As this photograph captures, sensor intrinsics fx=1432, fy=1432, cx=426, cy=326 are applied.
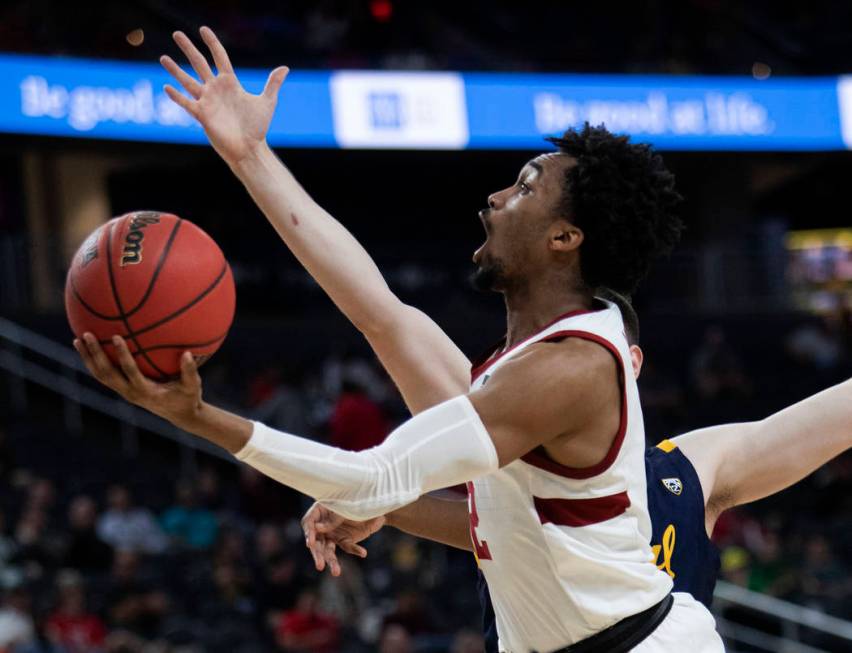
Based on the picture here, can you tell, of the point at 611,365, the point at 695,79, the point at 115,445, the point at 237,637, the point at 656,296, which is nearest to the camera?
the point at 611,365

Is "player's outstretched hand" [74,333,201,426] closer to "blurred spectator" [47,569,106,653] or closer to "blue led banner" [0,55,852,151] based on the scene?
"blurred spectator" [47,569,106,653]

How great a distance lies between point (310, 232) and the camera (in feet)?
12.2

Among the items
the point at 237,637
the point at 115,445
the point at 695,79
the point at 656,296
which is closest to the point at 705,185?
the point at 656,296

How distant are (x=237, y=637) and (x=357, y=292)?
614cm

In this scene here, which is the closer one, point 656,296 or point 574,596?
point 574,596

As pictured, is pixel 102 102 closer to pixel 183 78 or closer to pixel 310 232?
pixel 310 232

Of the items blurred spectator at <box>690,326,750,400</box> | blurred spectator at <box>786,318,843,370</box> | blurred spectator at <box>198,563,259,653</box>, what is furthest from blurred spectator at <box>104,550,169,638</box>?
blurred spectator at <box>786,318,843,370</box>

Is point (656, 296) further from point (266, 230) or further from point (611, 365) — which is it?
point (611, 365)

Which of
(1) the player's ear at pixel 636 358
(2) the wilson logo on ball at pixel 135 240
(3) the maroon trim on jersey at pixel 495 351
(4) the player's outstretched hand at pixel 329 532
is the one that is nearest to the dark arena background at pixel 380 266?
(4) the player's outstretched hand at pixel 329 532

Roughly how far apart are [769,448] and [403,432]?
147 cm

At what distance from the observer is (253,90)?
46.0 ft

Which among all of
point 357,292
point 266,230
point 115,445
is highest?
point 266,230

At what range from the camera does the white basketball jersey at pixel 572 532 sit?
10.6ft

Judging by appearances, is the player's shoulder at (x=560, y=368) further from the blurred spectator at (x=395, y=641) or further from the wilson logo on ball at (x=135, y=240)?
the blurred spectator at (x=395, y=641)
